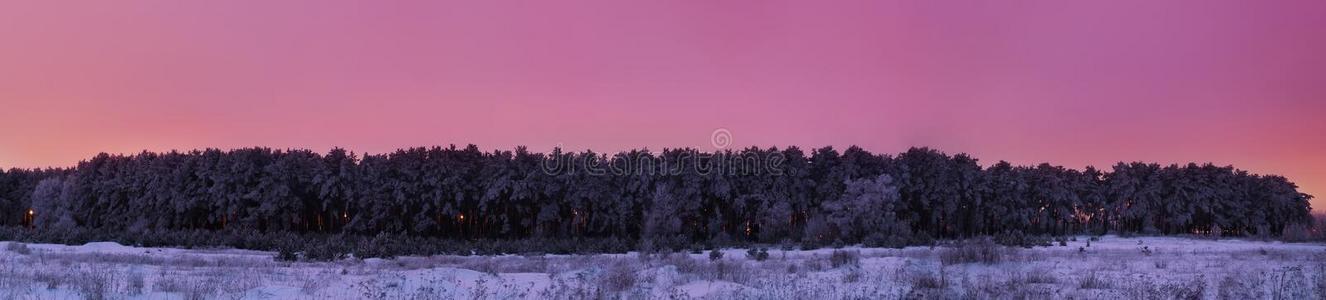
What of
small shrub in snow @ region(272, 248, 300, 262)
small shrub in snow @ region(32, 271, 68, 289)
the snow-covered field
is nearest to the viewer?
the snow-covered field

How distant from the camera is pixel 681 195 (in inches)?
2437

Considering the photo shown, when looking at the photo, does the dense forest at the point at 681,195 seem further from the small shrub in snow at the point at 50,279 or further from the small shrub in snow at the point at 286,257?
the small shrub in snow at the point at 50,279

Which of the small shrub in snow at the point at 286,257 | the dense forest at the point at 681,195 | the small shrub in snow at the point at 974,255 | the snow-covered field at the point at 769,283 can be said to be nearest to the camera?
the snow-covered field at the point at 769,283

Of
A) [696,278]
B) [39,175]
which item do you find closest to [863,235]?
[696,278]

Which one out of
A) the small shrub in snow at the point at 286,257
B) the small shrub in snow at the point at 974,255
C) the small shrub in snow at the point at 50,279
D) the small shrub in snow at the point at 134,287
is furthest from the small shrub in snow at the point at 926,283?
the small shrub in snow at the point at 286,257

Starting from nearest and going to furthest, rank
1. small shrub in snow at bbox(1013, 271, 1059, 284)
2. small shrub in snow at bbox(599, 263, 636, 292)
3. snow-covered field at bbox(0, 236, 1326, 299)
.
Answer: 1. snow-covered field at bbox(0, 236, 1326, 299)
2. small shrub in snow at bbox(599, 263, 636, 292)
3. small shrub in snow at bbox(1013, 271, 1059, 284)

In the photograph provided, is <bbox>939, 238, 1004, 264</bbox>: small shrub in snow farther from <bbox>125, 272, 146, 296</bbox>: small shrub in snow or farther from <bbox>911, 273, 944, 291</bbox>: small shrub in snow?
<bbox>125, 272, 146, 296</bbox>: small shrub in snow

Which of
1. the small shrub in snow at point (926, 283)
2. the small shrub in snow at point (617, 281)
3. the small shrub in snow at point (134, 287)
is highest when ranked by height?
the small shrub in snow at point (926, 283)

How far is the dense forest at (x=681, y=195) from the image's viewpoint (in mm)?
62031

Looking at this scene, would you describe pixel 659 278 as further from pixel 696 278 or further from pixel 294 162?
pixel 294 162

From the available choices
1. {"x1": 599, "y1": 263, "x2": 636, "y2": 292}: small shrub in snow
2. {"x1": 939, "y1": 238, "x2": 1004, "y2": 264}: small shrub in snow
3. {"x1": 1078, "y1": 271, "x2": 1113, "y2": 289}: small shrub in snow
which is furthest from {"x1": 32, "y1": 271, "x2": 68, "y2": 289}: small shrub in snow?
{"x1": 939, "y1": 238, "x2": 1004, "y2": 264}: small shrub in snow

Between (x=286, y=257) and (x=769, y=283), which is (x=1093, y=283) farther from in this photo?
(x=286, y=257)

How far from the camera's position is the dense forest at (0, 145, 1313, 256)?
62.0 meters

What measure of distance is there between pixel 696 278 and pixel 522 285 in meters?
3.84
